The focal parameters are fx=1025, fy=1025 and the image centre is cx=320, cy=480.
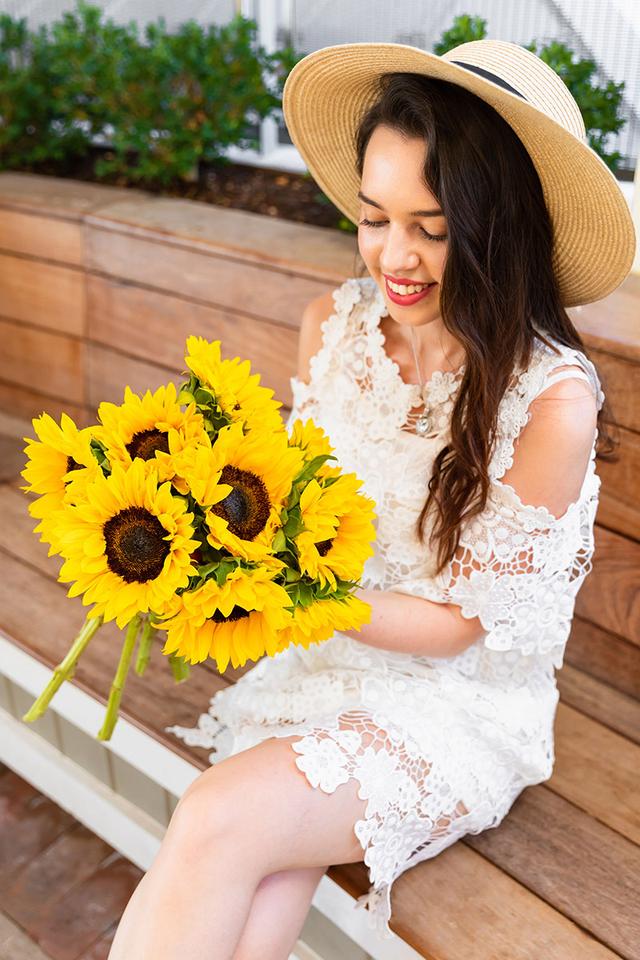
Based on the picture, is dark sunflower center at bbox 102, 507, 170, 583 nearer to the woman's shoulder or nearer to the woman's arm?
the woman's arm

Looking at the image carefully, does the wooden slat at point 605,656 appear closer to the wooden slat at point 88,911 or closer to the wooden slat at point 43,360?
the wooden slat at point 88,911

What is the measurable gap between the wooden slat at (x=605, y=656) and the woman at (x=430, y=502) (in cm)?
32

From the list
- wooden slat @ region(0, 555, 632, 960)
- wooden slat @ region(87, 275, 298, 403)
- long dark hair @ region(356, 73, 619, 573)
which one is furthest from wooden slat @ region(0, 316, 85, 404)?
long dark hair @ region(356, 73, 619, 573)

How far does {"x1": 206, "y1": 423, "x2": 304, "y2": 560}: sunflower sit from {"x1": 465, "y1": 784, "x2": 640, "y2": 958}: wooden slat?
0.73 metres

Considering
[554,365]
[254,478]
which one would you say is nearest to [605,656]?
[554,365]

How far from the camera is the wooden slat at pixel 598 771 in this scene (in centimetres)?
164

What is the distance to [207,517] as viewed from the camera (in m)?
1.07

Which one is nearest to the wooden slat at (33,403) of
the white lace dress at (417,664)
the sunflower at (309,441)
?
the white lace dress at (417,664)

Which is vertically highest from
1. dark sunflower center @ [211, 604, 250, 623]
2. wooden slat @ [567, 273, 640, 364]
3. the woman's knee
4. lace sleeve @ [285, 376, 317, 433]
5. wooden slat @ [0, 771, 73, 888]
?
wooden slat @ [567, 273, 640, 364]

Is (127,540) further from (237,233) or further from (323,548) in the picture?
(237,233)

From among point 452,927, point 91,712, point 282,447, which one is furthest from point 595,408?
point 91,712

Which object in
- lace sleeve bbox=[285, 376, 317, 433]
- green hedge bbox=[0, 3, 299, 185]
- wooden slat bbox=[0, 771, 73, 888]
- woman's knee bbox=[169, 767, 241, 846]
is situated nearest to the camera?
woman's knee bbox=[169, 767, 241, 846]

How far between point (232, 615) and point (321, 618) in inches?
3.9

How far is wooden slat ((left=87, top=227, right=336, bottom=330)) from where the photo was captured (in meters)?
2.27
